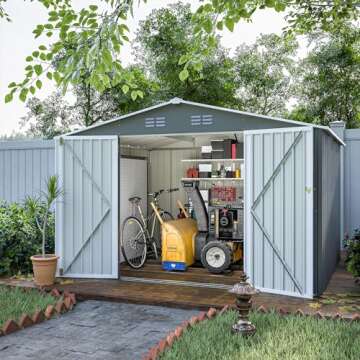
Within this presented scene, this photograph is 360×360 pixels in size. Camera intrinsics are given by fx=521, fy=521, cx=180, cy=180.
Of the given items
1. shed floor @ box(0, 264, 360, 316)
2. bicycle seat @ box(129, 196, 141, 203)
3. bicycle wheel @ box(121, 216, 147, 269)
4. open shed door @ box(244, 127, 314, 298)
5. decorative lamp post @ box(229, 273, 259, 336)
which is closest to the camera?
decorative lamp post @ box(229, 273, 259, 336)

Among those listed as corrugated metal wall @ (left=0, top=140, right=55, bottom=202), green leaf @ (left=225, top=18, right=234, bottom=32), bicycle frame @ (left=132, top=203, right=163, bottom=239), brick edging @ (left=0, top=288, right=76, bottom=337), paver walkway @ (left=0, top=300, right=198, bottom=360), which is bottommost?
paver walkway @ (left=0, top=300, right=198, bottom=360)

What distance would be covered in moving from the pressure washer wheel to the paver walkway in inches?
62.3

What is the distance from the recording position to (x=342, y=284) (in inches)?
271

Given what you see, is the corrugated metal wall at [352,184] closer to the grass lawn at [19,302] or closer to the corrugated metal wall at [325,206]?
the corrugated metal wall at [325,206]

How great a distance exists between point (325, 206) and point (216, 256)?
1682 mm

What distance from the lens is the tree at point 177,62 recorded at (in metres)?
18.3

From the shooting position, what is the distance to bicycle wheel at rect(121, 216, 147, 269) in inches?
313

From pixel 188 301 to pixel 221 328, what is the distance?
1342 mm

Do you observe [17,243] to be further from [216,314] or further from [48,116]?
[48,116]

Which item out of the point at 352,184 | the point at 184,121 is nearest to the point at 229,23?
the point at 184,121

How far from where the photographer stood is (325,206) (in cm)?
670

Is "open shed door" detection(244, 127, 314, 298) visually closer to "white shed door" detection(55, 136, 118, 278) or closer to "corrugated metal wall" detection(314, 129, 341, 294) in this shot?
"corrugated metal wall" detection(314, 129, 341, 294)

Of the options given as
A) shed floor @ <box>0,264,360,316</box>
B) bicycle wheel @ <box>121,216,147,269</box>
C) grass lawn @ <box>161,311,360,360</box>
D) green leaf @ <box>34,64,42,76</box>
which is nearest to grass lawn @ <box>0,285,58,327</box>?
shed floor @ <box>0,264,360,316</box>

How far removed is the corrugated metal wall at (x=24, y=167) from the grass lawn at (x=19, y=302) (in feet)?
13.4
